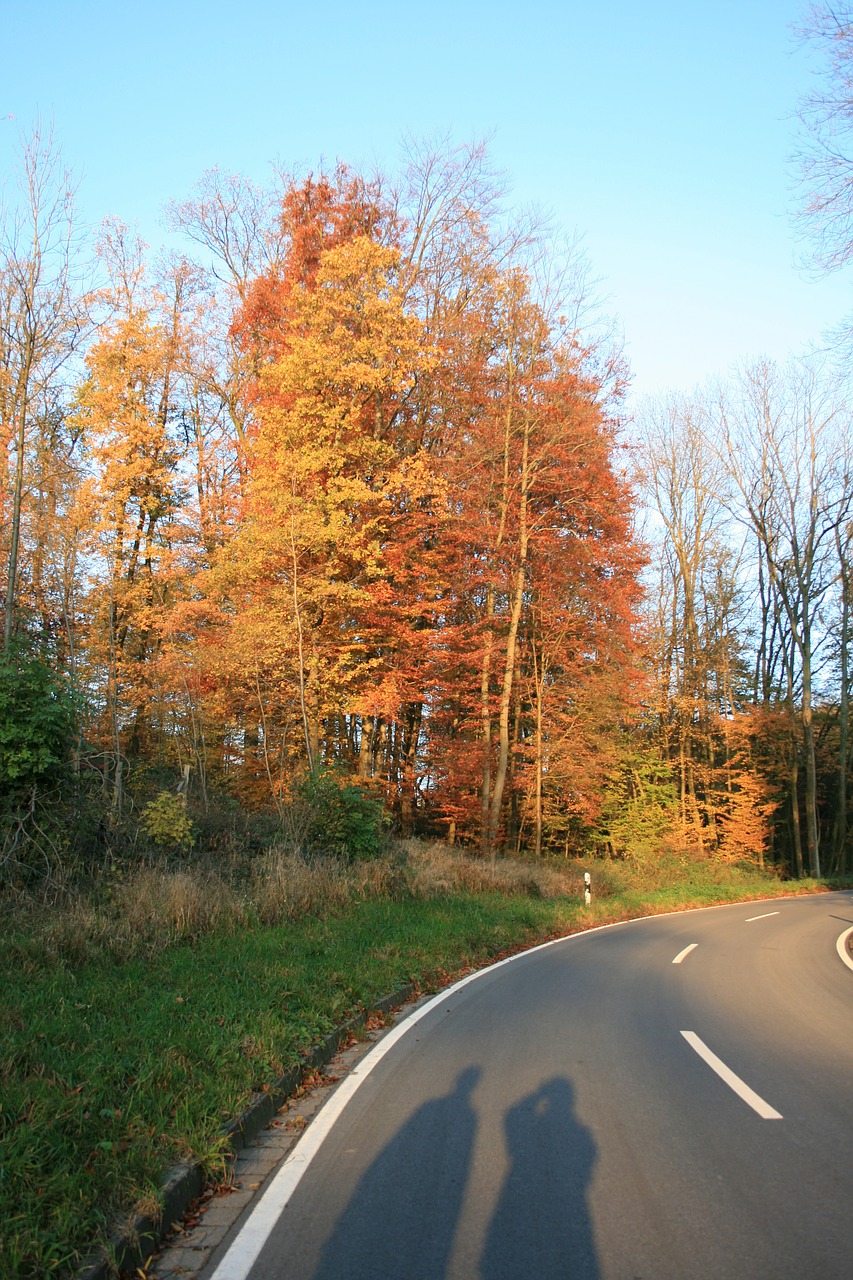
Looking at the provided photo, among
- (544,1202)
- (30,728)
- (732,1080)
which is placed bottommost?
(732,1080)

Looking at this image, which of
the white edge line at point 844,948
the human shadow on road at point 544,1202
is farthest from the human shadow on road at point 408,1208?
the white edge line at point 844,948

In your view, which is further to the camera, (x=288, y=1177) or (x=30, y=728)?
(x=30, y=728)

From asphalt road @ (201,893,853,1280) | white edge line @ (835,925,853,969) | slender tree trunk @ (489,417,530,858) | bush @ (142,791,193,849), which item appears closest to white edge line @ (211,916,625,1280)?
asphalt road @ (201,893,853,1280)

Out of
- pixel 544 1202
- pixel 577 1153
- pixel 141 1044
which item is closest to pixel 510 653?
pixel 141 1044

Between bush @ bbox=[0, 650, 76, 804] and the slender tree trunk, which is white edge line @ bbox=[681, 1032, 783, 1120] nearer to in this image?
bush @ bbox=[0, 650, 76, 804]

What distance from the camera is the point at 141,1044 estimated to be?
532cm

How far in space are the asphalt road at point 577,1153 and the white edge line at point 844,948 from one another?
428 cm

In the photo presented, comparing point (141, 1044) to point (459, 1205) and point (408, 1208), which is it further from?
point (459, 1205)

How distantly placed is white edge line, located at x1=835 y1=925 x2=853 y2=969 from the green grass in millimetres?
5892

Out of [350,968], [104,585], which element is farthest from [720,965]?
[104,585]

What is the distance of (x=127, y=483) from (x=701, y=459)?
24952 millimetres

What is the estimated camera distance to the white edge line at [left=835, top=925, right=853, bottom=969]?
1240cm

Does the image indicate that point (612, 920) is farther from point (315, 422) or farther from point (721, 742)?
point (721, 742)

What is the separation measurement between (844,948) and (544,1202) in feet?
40.0
